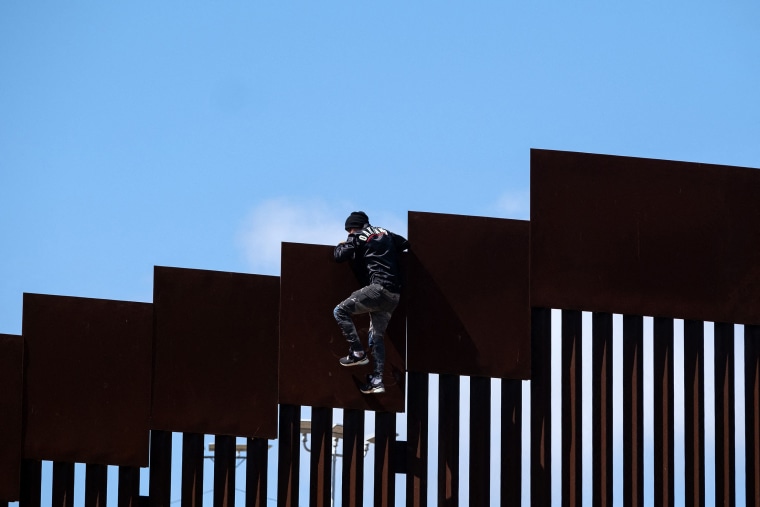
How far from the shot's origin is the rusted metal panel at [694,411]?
15.8 m

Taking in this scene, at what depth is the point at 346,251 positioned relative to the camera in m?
15.0

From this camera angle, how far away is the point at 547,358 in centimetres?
1573

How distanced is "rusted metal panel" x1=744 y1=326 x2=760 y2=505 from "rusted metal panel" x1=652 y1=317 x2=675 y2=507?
856mm

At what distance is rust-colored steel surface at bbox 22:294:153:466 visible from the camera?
50.4ft

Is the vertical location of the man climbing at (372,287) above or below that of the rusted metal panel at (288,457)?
above

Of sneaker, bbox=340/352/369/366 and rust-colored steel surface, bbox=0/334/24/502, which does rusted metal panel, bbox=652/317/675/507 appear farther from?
rust-colored steel surface, bbox=0/334/24/502

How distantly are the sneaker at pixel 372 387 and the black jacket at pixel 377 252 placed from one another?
0.97 m

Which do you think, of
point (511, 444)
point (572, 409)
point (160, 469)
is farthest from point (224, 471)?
point (572, 409)

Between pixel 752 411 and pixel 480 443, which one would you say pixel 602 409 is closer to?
pixel 480 443

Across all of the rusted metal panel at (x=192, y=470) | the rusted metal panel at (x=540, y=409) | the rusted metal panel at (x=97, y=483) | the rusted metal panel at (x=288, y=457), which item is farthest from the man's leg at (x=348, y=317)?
the rusted metal panel at (x=97, y=483)

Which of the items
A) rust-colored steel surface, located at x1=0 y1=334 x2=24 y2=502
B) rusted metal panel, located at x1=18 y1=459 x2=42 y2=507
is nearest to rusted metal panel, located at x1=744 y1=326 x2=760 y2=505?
rusted metal panel, located at x1=18 y1=459 x2=42 y2=507

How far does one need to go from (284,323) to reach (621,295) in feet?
11.6

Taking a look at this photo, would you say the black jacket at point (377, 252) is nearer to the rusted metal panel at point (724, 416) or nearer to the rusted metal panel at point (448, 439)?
the rusted metal panel at point (448, 439)

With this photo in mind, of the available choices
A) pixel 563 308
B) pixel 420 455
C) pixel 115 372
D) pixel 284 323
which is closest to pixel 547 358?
pixel 563 308
